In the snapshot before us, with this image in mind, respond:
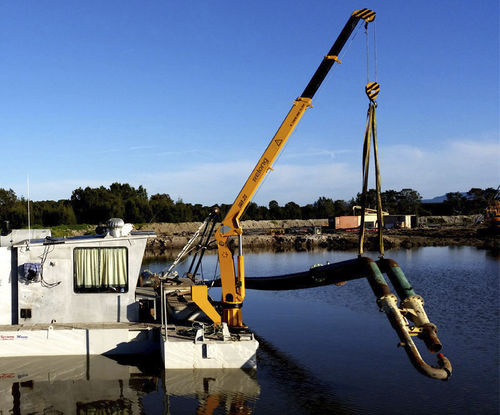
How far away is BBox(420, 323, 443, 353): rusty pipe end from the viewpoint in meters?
9.93

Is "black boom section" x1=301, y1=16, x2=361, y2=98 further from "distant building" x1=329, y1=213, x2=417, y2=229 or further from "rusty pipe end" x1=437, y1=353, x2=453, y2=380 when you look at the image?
"distant building" x1=329, y1=213, x2=417, y2=229

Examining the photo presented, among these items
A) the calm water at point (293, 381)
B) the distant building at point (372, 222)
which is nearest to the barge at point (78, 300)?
the calm water at point (293, 381)

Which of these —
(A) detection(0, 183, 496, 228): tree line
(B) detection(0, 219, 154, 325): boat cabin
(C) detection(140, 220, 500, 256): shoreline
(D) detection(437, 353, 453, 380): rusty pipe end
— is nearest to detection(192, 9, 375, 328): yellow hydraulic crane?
(B) detection(0, 219, 154, 325): boat cabin

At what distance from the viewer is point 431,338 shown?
10.1 metres

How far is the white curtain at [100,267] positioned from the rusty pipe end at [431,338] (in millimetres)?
10296

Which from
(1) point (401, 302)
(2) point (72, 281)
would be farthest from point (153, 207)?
(1) point (401, 302)

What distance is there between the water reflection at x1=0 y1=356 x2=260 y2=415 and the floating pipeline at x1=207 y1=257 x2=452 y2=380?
4.19 meters

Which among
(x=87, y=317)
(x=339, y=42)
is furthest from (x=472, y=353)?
(x=87, y=317)

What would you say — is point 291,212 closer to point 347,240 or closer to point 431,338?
point 347,240

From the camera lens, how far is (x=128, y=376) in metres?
15.3

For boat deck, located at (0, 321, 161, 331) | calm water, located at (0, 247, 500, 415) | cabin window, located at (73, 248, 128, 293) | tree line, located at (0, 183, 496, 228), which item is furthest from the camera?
tree line, located at (0, 183, 496, 228)

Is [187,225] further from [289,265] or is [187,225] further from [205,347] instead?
[205,347]

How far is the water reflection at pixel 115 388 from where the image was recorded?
13453 mm

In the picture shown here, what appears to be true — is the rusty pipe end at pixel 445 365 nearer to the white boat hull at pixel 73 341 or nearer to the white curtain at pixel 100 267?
the white boat hull at pixel 73 341
